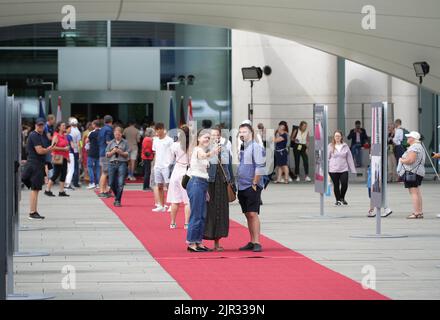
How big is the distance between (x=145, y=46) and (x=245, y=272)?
24600mm

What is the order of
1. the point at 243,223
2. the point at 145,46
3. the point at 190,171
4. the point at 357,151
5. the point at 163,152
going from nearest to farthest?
the point at 190,171, the point at 243,223, the point at 163,152, the point at 357,151, the point at 145,46

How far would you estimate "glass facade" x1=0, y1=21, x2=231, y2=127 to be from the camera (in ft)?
118

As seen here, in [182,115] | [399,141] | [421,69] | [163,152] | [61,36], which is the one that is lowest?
[163,152]

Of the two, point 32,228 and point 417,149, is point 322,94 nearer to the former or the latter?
point 417,149

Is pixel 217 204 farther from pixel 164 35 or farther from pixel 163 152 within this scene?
pixel 164 35

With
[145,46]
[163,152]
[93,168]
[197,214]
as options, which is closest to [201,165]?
[197,214]

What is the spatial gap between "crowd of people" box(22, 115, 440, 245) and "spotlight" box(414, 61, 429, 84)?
11.1 ft

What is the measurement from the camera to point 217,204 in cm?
1493

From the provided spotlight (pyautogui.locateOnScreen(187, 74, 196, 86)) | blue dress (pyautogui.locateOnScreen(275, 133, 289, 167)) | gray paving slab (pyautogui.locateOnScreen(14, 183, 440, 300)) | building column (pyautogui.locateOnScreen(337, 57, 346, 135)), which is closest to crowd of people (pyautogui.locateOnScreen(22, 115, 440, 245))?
blue dress (pyautogui.locateOnScreen(275, 133, 289, 167))

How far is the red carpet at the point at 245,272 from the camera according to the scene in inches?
427

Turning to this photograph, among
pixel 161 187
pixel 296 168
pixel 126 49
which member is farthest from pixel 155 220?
pixel 126 49

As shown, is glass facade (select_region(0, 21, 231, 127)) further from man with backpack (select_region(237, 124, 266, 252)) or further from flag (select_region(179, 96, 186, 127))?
man with backpack (select_region(237, 124, 266, 252))

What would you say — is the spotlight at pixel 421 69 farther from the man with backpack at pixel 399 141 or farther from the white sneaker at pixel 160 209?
the white sneaker at pixel 160 209

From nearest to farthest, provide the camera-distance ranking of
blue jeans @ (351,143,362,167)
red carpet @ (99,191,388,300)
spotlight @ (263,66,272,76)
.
Answer: red carpet @ (99,191,388,300), blue jeans @ (351,143,362,167), spotlight @ (263,66,272,76)
